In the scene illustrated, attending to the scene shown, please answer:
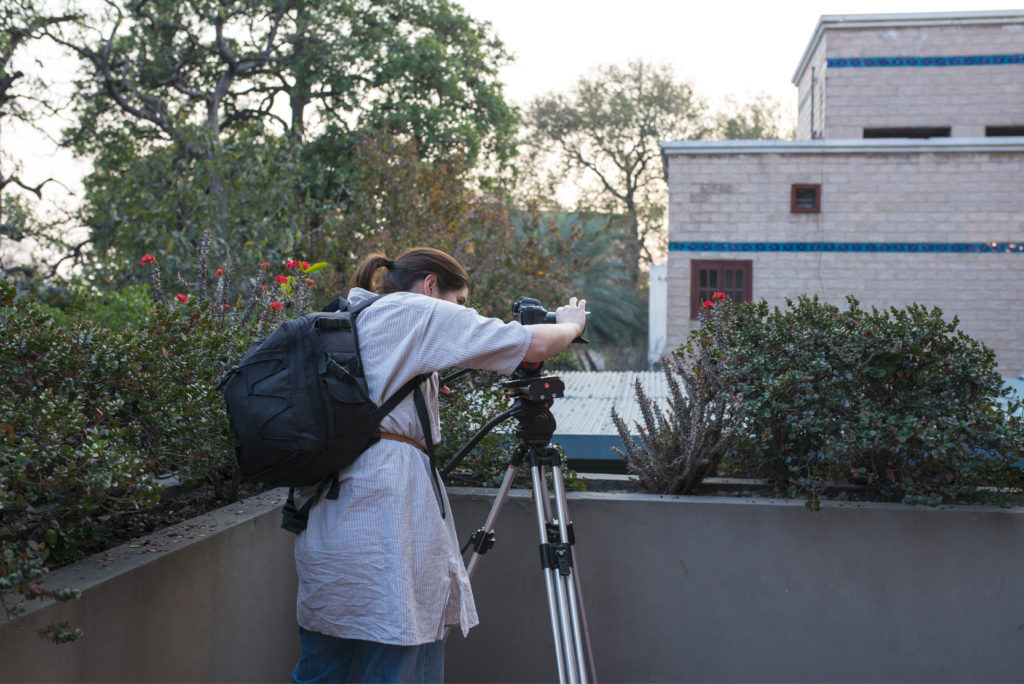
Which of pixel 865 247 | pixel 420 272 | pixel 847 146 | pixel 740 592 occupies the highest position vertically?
pixel 847 146

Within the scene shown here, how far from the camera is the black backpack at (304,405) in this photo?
6.85 feet

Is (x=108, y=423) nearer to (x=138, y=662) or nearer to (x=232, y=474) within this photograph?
(x=138, y=662)

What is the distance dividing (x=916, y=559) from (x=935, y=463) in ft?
1.21

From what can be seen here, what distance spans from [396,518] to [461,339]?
47cm

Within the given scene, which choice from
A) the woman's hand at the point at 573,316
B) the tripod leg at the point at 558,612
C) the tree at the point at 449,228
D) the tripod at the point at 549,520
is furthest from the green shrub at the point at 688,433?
the tree at the point at 449,228

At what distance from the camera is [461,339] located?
218cm

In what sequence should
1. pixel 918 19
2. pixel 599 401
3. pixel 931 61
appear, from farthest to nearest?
pixel 931 61
pixel 918 19
pixel 599 401

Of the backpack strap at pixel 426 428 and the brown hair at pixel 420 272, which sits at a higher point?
the brown hair at pixel 420 272

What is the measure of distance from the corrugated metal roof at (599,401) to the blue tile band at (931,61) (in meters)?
10.2

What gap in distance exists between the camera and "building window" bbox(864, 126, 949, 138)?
15.5m

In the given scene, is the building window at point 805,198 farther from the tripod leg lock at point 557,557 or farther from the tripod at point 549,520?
the tripod leg lock at point 557,557

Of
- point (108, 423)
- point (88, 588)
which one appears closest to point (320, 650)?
point (88, 588)

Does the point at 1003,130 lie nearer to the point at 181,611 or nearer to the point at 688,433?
the point at 688,433

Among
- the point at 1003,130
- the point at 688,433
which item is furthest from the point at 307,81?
the point at 688,433
